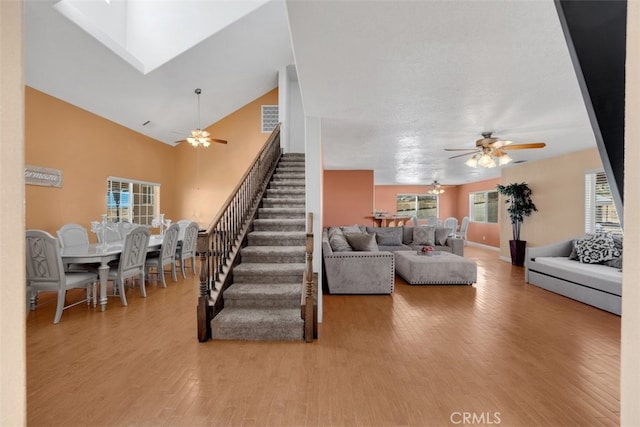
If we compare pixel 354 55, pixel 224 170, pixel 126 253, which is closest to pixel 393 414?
pixel 354 55

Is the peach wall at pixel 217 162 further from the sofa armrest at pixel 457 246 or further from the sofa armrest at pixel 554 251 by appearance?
the sofa armrest at pixel 554 251

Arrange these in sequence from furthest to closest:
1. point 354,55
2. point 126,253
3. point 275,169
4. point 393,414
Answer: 1. point 275,169
2. point 126,253
3. point 354,55
4. point 393,414

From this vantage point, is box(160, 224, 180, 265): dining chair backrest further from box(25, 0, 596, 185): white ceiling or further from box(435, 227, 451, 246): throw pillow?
box(435, 227, 451, 246): throw pillow

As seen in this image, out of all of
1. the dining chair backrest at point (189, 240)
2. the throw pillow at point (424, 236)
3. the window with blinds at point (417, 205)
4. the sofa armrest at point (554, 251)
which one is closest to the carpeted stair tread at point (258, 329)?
the dining chair backrest at point (189, 240)

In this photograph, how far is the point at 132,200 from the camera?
701 cm

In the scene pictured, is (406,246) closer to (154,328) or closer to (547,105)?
(547,105)

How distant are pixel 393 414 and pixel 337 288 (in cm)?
287

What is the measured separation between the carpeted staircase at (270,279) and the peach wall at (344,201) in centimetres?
302

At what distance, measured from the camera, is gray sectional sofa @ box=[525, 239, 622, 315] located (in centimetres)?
392

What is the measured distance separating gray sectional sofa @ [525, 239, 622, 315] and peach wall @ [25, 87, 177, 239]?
8118 millimetres

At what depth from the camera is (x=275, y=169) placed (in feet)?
22.2

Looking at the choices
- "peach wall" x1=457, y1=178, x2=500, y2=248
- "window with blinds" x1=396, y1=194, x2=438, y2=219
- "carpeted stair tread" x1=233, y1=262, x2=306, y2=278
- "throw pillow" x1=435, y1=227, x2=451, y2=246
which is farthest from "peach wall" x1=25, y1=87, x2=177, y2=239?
"peach wall" x1=457, y1=178, x2=500, y2=248

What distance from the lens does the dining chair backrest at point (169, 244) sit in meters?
4.97

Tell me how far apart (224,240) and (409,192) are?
11.2 meters
